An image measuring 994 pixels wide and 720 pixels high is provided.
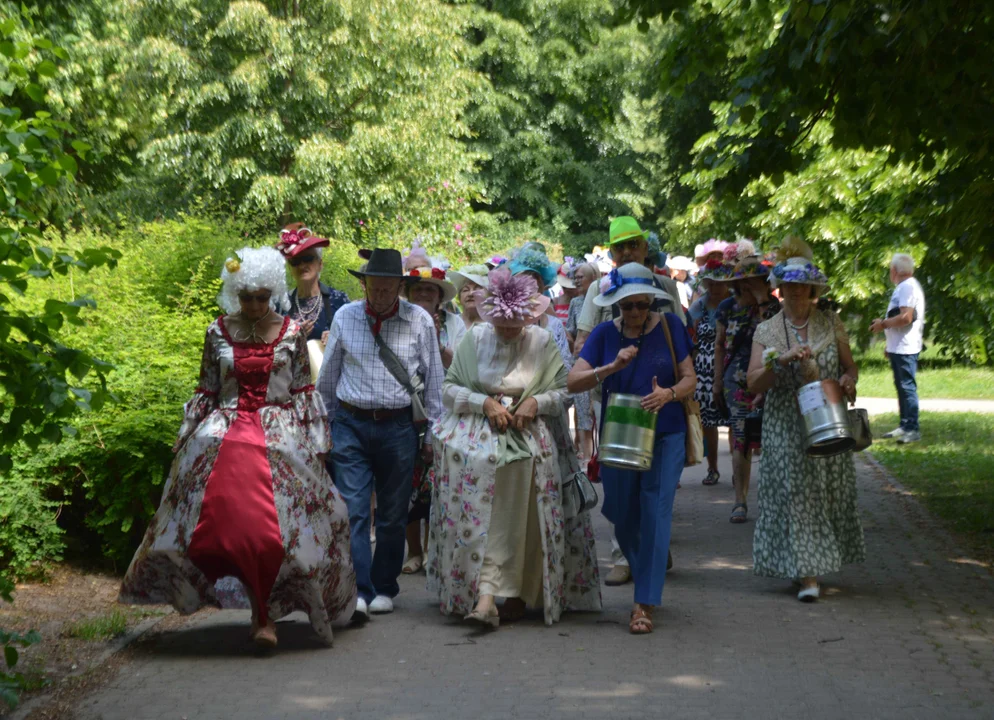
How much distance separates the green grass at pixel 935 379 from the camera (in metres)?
23.2

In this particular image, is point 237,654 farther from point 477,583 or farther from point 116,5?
point 116,5

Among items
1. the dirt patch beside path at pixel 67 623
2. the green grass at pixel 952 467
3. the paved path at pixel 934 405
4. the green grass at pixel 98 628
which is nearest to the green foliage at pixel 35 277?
the dirt patch beside path at pixel 67 623

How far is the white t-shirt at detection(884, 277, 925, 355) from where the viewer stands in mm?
15688

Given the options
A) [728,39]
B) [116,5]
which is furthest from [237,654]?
[116,5]

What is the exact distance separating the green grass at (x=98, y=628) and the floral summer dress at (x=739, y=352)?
519 cm

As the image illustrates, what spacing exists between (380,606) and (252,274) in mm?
2233

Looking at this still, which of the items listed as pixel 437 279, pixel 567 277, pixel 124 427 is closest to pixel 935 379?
pixel 567 277

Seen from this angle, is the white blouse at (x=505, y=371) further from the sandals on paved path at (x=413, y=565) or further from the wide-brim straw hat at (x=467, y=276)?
the wide-brim straw hat at (x=467, y=276)

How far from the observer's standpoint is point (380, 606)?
8023 millimetres

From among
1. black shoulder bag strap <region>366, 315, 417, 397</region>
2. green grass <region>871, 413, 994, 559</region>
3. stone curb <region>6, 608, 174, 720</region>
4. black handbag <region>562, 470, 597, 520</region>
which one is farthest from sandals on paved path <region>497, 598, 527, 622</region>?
green grass <region>871, 413, 994, 559</region>

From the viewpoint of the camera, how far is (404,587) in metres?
8.94

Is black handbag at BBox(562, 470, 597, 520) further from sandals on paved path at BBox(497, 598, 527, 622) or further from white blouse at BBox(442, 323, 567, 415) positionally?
sandals on paved path at BBox(497, 598, 527, 622)

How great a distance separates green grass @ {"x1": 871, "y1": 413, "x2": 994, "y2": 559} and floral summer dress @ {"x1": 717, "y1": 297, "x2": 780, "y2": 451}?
1.93m

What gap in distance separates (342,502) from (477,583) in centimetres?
91
